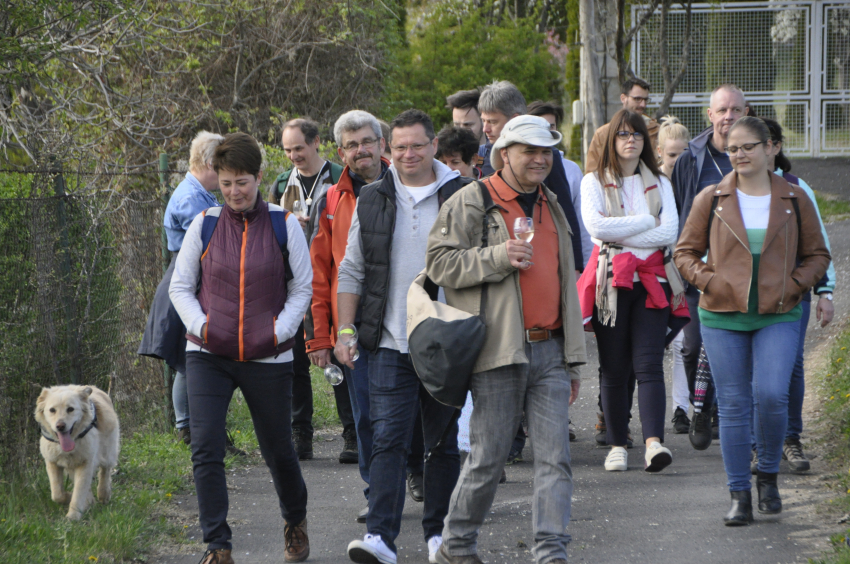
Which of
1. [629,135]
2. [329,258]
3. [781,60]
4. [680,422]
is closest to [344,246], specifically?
[329,258]

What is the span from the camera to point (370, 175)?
5.29 metres

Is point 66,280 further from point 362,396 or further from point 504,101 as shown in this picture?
point 504,101

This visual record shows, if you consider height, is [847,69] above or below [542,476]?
above

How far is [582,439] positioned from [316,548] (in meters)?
2.99

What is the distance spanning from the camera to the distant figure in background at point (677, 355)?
7371 mm

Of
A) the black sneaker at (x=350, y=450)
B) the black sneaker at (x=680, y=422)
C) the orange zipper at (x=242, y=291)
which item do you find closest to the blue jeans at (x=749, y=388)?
the black sneaker at (x=680, y=422)

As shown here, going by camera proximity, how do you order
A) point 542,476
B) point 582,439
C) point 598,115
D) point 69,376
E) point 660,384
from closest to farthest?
point 542,476
point 660,384
point 69,376
point 582,439
point 598,115

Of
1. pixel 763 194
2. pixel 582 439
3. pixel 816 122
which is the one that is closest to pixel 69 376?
pixel 582 439

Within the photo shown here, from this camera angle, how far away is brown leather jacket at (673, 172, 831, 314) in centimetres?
496

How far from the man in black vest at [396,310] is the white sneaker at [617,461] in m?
1.98

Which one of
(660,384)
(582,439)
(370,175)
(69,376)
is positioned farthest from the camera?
(582,439)

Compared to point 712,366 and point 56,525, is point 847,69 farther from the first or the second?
point 56,525

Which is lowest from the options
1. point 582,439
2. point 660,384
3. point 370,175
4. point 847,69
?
point 582,439

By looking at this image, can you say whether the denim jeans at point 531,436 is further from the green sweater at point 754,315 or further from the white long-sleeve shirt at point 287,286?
the green sweater at point 754,315
